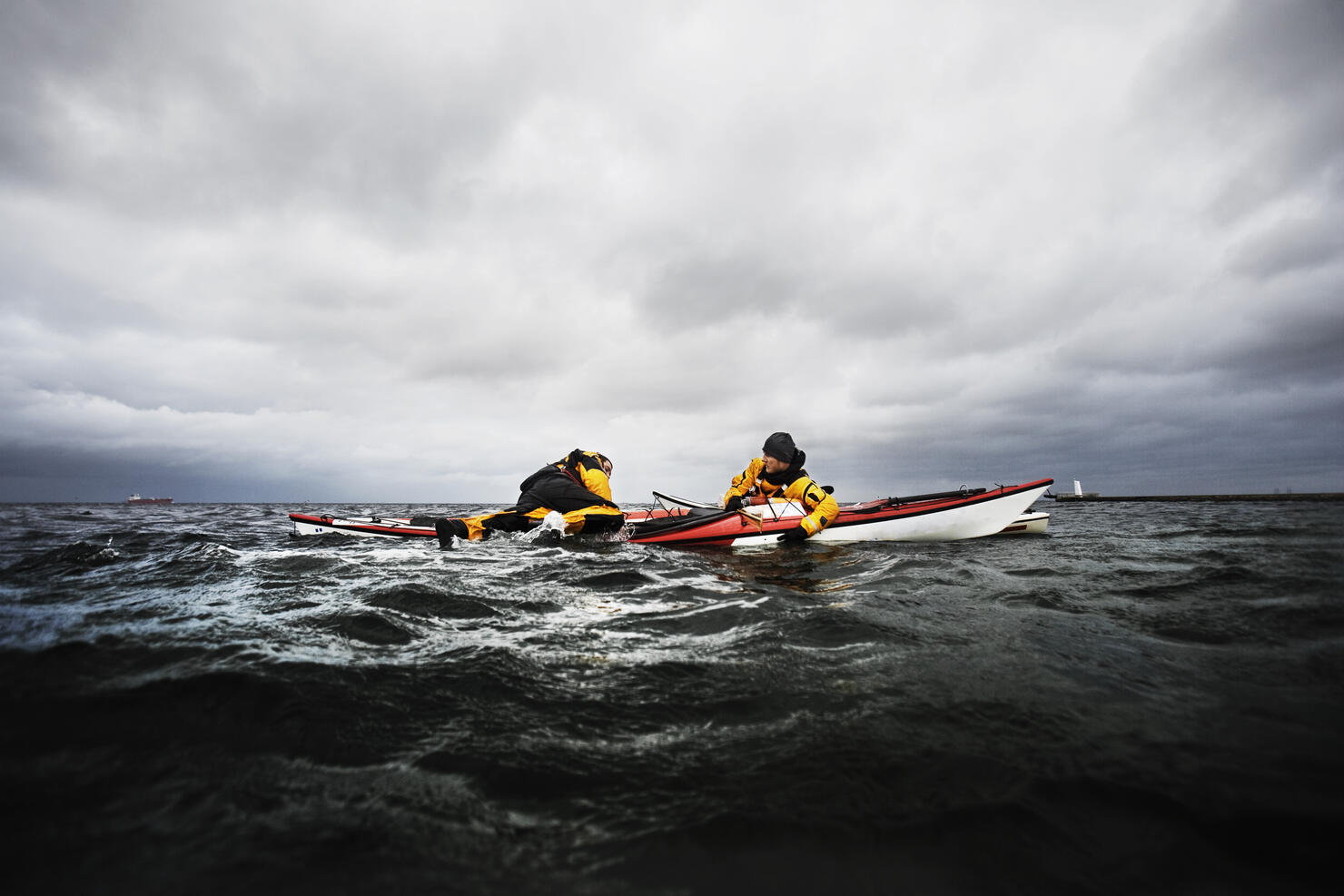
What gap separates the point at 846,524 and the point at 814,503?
0.81 meters

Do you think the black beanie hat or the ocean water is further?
the black beanie hat

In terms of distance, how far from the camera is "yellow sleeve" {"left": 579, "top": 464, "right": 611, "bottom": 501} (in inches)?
421

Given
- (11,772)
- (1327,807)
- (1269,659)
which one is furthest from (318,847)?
(1269,659)

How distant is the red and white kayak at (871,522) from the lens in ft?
31.3

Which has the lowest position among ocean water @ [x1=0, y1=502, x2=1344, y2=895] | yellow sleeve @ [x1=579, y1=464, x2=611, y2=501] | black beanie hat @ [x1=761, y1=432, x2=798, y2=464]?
ocean water @ [x1=0, y1=502, x2=1344, y2=895]

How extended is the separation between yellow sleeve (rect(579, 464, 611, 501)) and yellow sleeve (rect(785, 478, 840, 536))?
150 inches

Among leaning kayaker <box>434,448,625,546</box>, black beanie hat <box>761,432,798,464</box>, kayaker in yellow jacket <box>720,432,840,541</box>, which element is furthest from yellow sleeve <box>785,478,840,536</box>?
leaning kayaker <box>434,448,625,546</box>

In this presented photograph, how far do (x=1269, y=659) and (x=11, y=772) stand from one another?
18.5ft

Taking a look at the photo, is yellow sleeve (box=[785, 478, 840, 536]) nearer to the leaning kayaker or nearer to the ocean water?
the leaning kayaker

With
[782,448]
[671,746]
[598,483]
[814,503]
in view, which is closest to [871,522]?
[814,503]

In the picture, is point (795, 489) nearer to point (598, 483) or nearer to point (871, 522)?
point (871, 522)

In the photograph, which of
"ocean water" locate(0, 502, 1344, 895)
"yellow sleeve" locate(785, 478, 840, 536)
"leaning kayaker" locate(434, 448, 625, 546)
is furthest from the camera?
"leaning kayaker" locate(434, 448, 625, 546)

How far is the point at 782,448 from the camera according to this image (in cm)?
1059

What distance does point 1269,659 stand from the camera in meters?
2.79
